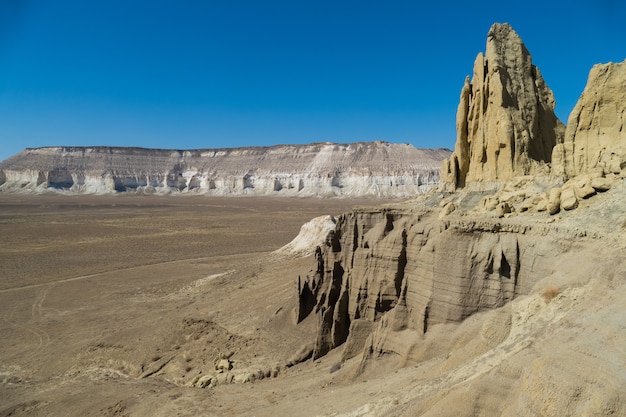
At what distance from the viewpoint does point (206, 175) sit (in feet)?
558

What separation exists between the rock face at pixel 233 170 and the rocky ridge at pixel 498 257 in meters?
118

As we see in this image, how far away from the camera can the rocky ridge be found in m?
6.94

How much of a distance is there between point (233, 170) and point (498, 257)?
162 meters

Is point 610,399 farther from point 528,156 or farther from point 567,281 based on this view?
point 528,156

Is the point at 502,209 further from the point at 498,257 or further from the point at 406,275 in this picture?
the point at 406,275

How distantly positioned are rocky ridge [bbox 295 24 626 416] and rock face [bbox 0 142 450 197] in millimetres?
117575

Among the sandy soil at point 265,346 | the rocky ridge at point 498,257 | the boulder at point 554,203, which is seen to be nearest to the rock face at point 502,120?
the rocky ridge at point 498,257

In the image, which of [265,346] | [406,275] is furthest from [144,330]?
[406,275]

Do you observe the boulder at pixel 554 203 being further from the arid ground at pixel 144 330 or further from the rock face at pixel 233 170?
the rock face at pixel 233 170

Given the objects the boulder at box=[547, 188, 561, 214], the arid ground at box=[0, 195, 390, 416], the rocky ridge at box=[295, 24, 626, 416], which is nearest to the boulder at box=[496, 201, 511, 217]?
the rocky ridge at box=[295, 24, 626, 416]

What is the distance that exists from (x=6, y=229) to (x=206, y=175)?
108 metres

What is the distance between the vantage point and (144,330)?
2170cm

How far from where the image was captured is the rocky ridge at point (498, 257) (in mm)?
6938

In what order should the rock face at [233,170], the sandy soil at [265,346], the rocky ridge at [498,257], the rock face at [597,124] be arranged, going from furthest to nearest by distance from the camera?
the rock face at [233,170], the rock face at [597,124], the rocky ridge at [498,257], the sandy soil at [265,346]
